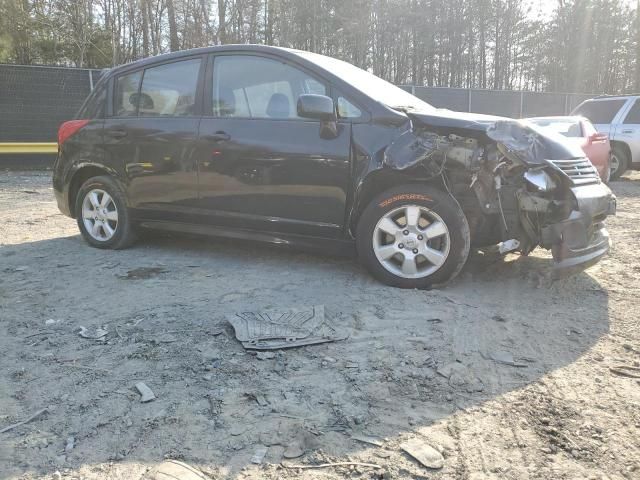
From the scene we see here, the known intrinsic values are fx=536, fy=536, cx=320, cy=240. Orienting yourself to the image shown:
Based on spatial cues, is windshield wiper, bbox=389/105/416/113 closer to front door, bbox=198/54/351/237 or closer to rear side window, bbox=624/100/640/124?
front door, bbox=198/54/351/237

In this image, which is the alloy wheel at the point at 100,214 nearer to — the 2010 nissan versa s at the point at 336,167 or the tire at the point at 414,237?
the 2010 nissan versa s at the point at 336,167

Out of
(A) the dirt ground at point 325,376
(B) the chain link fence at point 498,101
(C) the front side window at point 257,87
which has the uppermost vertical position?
(B) the chain link fence at point 498,101

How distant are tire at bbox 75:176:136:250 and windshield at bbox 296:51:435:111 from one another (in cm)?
229

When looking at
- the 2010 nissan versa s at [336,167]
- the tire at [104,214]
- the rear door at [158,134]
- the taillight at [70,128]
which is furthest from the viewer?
the taillight at [70,128]

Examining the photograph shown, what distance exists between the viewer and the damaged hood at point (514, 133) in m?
3.73

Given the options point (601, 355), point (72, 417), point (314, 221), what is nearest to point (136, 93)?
point (314, 221)

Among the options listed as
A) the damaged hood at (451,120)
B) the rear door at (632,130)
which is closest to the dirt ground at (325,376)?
the damaged hood at (451,120)

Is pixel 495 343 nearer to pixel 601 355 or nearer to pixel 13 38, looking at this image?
pixel 601 355

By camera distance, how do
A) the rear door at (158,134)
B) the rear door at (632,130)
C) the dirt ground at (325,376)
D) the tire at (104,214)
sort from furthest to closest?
the rear door at (632,130) < the tire at (104,214) < the rear door at (158,134) < the dirt ground at (325,376)

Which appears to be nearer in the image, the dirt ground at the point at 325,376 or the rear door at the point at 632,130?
the dirt ground at the point at 325,376

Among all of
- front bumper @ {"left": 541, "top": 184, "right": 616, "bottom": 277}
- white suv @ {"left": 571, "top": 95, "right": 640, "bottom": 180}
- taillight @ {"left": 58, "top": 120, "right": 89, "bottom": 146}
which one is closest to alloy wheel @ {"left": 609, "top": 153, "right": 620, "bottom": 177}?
white suv @ {"left": 571, "top": 95, "right": 640, "bottom": 180}

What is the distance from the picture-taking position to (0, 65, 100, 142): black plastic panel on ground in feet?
42.4

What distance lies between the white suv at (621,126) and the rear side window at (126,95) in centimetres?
1078

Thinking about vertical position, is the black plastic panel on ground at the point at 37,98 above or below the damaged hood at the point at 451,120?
above
